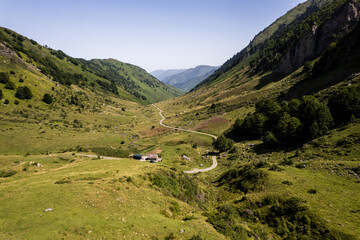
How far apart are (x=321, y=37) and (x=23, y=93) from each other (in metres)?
212

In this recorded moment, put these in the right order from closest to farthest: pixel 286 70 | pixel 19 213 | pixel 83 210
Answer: pixel 19 213 < pixel 83 210 < pixel 286 70

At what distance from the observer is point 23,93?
111 metres

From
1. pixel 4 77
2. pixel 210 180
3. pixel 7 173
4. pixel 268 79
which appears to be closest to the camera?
pixel 7 173

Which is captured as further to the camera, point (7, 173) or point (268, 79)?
point (268, 79)

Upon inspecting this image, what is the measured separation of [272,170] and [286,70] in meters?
136

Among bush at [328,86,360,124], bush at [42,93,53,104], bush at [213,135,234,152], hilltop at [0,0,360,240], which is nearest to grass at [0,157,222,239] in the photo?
hilltop at [0,0,360,240]

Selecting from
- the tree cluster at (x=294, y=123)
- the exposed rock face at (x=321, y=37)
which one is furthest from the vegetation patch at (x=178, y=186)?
the exposed rock face at (x=321, y=37)

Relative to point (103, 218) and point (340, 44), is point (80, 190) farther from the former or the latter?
point (340, 44)

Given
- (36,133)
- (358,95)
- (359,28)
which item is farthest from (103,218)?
(359,28)

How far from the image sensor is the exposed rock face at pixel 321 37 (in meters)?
116

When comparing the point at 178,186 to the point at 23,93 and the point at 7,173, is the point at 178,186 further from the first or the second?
the point at 23,93

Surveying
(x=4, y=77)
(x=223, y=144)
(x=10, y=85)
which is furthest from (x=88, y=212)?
(x=4, y=77)

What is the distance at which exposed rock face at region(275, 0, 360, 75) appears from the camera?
115562 mm

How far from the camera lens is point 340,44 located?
3504 inches
